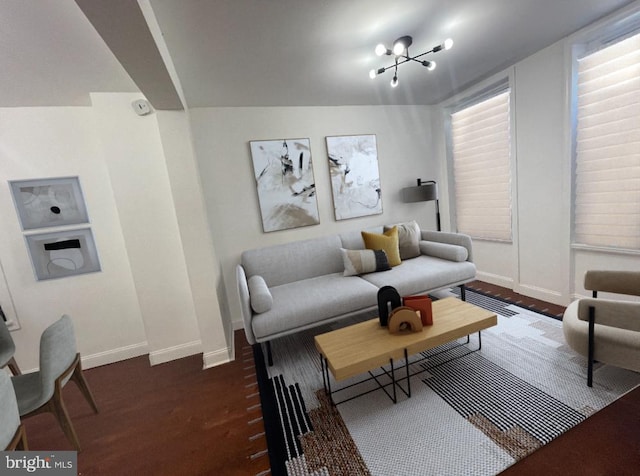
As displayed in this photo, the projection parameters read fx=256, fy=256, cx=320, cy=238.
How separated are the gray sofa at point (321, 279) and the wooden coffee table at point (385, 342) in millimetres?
409

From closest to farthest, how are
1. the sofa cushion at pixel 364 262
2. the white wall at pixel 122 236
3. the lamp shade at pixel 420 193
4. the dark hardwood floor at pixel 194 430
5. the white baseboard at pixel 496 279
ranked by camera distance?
1. the dark hardwood floor at pixel 194 430
2. the white wall at pixel 122 236
3. the sofa cushion at pixel 364 262
4. the white baseboard at pixel 496 279
5. the lamp shade at pixel 420 193

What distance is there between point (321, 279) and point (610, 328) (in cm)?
214

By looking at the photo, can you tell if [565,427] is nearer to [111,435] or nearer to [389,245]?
[389,245]

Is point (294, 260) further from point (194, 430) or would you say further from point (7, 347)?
point (7, 347)

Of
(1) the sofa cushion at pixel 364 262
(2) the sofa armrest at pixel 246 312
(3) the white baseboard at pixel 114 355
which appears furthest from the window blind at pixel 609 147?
(3) the white baseboard at pixel 114 355

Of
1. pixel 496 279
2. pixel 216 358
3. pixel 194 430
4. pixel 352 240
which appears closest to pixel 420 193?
pixel 352 240

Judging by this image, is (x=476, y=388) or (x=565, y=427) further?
(x=476, y=388)

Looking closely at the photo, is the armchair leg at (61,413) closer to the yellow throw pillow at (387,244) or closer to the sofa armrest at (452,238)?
the yellow throw pillow at (387,244)

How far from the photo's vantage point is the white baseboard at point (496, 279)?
3087 millimetres

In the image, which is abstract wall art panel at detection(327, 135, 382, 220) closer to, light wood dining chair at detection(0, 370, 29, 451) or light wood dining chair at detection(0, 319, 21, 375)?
light wood dining chair at detection(0, 370, 29, 451)

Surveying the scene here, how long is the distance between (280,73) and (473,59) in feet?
5.92

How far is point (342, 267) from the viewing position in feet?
9.82

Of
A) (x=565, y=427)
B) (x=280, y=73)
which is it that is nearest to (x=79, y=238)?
(x=280, y=73)

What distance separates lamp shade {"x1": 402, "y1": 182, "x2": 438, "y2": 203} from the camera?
10.5 feet
